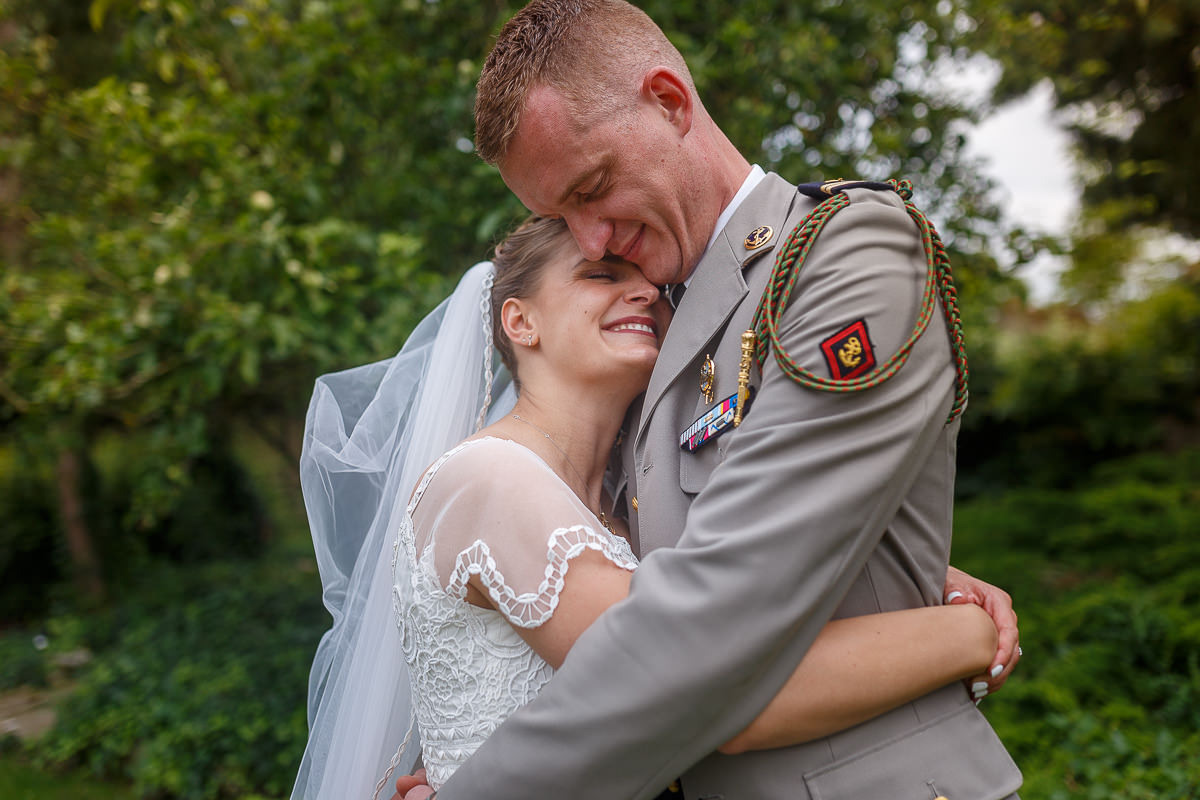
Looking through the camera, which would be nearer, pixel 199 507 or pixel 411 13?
pixel 411 13

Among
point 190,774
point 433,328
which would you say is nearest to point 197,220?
point 433,328

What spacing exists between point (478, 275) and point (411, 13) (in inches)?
90.0

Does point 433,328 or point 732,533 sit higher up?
point 433,328

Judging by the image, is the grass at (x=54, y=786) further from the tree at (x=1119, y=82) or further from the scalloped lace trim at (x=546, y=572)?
the tree at (x=1119, y=82)

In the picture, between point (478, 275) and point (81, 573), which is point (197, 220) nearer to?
point (478, 275)

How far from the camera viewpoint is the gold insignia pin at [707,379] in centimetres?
167

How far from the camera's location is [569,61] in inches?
68.8

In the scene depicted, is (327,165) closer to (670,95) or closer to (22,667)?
(670,95)

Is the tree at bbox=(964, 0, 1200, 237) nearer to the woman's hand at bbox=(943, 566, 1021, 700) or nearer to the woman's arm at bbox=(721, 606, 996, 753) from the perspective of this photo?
the woman's hand at bbox=(943, 566, 1021, 700)

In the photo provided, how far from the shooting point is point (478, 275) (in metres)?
2.50

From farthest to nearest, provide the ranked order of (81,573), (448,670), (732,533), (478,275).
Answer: (81,573), (478,275), (448,670), (732,533)

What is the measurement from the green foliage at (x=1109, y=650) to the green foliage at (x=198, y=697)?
167 inches

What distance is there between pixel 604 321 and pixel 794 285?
0.71 metres

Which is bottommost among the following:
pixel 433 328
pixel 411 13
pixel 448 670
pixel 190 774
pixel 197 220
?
pixel 190 774
